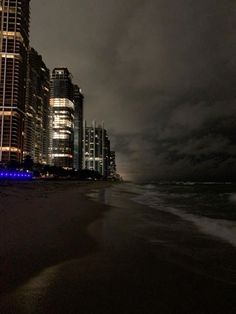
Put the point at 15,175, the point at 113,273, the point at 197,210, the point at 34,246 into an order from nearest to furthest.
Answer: the point at 113,273
the point at 34,246
the point at 197,210
the point at 15,175

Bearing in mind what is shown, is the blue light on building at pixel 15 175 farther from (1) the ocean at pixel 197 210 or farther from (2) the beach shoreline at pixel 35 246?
(2) the beach shoreline at pixel 35 246

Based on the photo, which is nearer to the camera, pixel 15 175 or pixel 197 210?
pixel 197 210

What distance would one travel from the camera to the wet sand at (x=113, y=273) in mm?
4617

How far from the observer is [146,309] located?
4.51 m

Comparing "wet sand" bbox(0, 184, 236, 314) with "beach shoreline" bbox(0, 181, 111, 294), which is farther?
"beach shoreline" bbox(0, 181, 111, 294)

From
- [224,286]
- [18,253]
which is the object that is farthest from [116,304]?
[18,253]

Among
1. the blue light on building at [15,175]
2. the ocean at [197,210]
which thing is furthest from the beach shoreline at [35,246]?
the blue light on building at [15,175]

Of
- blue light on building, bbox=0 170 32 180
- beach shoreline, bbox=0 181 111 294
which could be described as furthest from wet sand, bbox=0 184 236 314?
blue light on building, bbox=0 170 32 180

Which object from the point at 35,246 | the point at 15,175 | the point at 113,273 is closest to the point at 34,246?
the point at 35,246

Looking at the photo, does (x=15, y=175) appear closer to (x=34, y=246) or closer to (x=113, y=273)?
(x=34, y=246)

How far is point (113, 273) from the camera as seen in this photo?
241 inches

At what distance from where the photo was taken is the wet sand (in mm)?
4617

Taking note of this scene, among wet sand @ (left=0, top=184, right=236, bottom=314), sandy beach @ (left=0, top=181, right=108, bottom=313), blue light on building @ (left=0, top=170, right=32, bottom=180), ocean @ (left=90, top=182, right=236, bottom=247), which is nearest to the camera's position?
wet sand @ (left=0, top=184, right=236, bottom=314)

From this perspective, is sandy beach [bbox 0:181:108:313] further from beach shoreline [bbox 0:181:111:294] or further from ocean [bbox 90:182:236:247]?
ocean [bbox 90:182:236:247]
